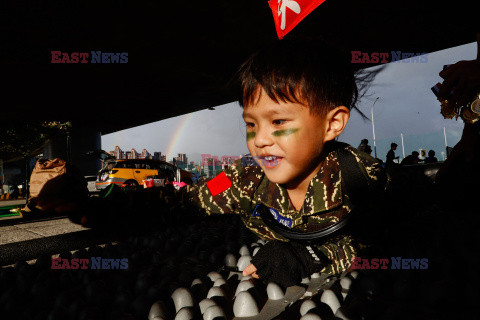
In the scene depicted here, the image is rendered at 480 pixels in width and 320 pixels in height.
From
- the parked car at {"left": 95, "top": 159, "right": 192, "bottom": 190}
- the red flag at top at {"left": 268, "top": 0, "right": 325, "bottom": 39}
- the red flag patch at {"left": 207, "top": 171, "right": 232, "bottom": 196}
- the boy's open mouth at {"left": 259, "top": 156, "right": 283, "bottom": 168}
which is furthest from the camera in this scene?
the parked car at {"left": 95, "top": 159, "right": 192, "bottom": 190}

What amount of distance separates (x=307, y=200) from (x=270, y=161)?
1.15ft

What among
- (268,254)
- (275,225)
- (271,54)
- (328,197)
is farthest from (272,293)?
(271,54)

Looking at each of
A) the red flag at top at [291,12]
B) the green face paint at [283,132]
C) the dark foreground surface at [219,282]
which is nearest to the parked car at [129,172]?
the red flag at top at [291,12]

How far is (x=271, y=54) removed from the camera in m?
1.50

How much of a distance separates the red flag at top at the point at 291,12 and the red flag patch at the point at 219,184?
185 centimetres

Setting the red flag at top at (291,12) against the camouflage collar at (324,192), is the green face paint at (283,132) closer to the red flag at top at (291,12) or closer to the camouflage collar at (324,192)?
the camouflage collar at (324,192)

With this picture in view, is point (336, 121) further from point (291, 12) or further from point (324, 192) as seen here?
point (291, 12)

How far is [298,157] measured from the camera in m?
1.41

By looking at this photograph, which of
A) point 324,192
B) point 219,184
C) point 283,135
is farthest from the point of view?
point 219,184

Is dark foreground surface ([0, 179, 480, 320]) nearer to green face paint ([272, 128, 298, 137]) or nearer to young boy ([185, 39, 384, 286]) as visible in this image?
young boy ([185, 39, 384, 286])

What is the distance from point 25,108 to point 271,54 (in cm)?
1756

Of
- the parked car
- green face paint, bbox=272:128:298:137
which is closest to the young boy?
green face paint, bbox=272:128:298:137

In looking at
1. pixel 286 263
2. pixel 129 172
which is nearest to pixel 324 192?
pixel 286 263

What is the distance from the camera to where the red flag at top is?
9.63 feet
